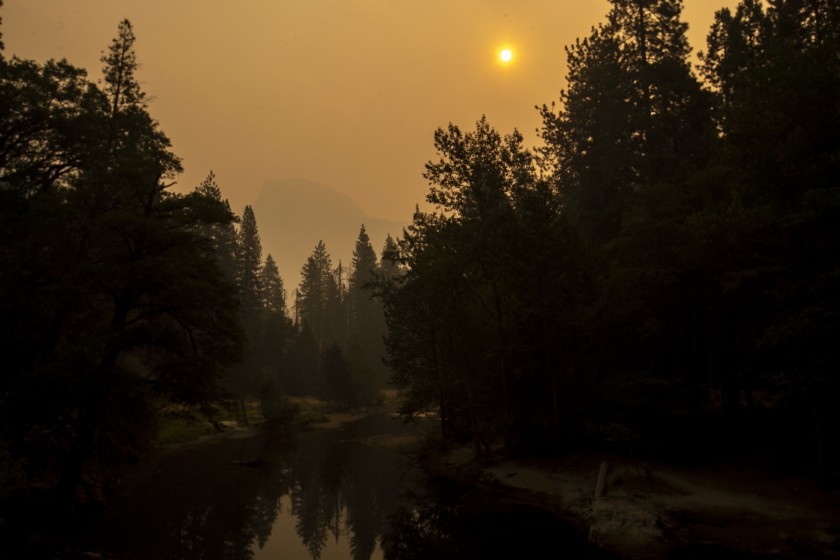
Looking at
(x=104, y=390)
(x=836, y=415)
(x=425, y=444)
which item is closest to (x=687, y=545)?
(x=836, y=415)

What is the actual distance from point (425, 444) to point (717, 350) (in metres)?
22.7

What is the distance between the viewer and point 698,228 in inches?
786

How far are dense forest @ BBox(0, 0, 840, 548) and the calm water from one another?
372 cm

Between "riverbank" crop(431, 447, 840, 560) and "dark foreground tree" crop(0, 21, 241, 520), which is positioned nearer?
"riverbank" crop(431, 447, 840, 560)

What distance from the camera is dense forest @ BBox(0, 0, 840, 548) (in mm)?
17641

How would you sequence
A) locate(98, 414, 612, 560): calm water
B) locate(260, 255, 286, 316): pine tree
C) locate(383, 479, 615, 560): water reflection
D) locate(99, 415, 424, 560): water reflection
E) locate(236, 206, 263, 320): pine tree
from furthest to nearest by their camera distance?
locate(260, 255, 286, 316): pine tree
locate(236, 206, 263, 320): pine tree
locate(99, 415, 424, 560): water reflection
locate(98, 414, 612, 560): calm water
locate(383, 479, 615, 560): water reflection

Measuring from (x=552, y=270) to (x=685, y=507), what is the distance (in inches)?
485

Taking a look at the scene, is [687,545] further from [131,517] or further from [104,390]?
[131,517]

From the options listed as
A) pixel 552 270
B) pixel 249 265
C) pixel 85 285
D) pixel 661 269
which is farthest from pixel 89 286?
pixel 249 265

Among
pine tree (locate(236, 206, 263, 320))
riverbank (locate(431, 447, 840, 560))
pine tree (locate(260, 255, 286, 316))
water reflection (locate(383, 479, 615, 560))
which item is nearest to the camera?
riverbank (locate(431, 447, 840, 560))

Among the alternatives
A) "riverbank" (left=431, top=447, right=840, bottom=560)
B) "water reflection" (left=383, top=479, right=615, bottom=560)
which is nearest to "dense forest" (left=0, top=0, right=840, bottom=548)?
"riverbank" (left=431, top=447, right=840, bottom=560)

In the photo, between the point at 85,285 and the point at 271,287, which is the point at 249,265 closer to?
the point at 271,287

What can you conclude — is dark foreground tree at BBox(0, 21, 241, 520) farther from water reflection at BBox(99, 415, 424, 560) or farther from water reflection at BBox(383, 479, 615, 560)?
water reflection at BBox(383, 479, 615, 560)

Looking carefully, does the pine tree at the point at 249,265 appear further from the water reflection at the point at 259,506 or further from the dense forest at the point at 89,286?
the dense forest at the point at 89,286
